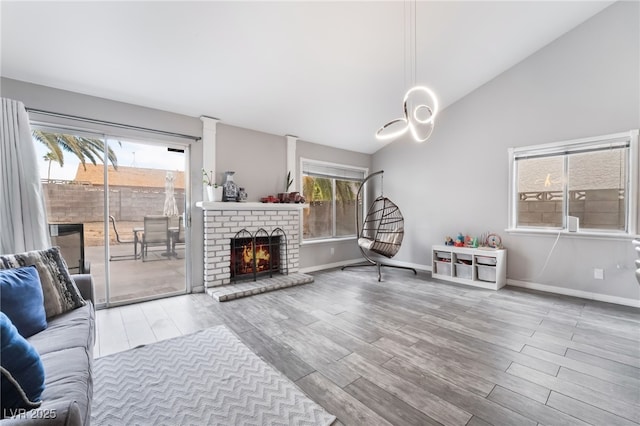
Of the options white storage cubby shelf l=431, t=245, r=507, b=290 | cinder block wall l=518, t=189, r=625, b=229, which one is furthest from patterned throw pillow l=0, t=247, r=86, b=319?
cinder block wall l=518, t=189, r=625, b=229

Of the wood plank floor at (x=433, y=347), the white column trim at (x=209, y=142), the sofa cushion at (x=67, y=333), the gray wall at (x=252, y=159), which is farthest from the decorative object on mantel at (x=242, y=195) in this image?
the sofa cushion at (x=67, y=333)

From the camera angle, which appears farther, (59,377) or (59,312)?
(59,312)

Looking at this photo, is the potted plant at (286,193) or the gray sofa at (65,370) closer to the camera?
the gray sofa at (65,370)

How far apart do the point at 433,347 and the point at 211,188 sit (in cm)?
311

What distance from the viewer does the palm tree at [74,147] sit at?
2.76 meters

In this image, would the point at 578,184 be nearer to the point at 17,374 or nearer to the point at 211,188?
the point at 211,188

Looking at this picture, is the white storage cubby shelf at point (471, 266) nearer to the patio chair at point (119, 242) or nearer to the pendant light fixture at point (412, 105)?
the pendant light fixture at point (412, 105)

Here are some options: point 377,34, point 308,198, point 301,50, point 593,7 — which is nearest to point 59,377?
point 301,50

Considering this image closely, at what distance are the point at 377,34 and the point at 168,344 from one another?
3.70 metres

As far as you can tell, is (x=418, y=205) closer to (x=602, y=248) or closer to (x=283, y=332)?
(x=602, y=248)

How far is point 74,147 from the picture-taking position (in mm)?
2895

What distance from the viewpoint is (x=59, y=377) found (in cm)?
114

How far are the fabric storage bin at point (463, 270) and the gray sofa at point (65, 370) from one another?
4.34 m

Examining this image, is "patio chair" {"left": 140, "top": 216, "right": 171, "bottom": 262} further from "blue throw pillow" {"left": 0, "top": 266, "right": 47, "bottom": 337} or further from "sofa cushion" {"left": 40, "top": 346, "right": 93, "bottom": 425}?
"sofa cushion" {"left": 40, "top": 346, "right": 93, "bottom": 425}
